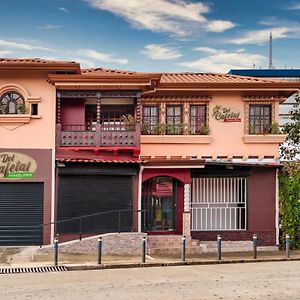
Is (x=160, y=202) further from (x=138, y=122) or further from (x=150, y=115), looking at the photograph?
Result: (x=150, y=115)

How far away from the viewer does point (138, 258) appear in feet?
64.1

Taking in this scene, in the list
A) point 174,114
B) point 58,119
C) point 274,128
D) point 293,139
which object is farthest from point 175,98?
point 293,139

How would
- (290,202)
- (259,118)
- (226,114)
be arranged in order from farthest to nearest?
(259,118), (226,114), (290,202)

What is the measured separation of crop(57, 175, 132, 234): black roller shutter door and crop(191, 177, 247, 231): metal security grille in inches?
130

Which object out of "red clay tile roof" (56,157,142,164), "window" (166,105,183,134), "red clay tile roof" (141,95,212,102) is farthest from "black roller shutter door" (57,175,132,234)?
"red clay tile roof" (141,95,212,102)

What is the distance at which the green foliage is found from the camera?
2380 centimetres

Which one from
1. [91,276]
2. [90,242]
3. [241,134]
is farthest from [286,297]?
[241,134]

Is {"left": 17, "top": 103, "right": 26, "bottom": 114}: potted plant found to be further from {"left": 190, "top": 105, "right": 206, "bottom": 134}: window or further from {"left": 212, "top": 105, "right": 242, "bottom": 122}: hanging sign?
Answer: {"left": 212, "top": 105, "right": 242, "bottom": 122}: hanging sign

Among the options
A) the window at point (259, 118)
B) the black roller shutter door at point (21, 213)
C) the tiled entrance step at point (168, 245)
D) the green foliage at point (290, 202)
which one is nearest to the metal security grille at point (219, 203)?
the green foliage at point (290, 202)

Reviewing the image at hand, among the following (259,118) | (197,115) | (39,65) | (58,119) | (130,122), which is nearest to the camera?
(39,65)

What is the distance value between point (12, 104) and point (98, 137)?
140 inches

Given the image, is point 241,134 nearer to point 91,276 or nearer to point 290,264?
point 290,264

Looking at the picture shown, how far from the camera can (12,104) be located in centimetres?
2186

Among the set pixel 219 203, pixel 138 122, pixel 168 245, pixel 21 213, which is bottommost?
pixel 168 245
